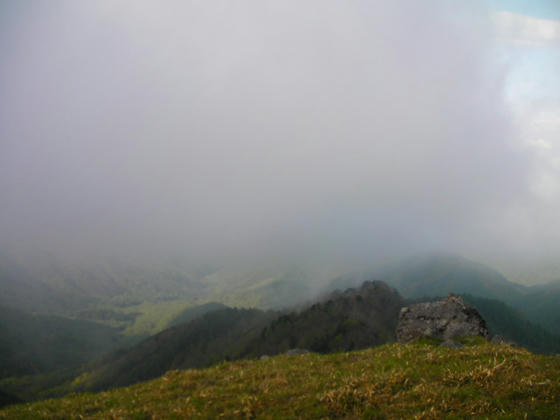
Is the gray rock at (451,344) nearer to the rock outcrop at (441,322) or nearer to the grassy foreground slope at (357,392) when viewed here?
the rock outcrop at (441,322)

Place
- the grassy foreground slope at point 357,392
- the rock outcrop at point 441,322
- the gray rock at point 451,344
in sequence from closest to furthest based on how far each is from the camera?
the grassy foreground slope at point 357,392
the gray rock at point 451,344
the rock outcrop at point 441,322

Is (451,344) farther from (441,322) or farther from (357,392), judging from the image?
(357,392)

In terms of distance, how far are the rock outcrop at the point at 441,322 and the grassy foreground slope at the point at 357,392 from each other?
30.1 feet

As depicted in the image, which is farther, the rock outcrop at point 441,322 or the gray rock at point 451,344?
the rock outcrop at point 441,322

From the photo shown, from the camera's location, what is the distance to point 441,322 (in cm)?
2964

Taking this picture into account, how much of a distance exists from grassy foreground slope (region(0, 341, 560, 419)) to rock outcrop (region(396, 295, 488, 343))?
917 cm

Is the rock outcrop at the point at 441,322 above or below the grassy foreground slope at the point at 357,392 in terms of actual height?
below

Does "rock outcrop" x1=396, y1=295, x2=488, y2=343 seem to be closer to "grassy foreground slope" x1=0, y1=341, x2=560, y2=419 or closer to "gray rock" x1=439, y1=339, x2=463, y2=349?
"gray rock" x1=439, y1=339, x2=463, y2=349

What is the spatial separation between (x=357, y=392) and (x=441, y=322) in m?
20.1

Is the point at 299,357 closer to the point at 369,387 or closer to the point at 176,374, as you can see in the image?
the point at 176,374

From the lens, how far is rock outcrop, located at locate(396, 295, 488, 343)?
93.4 ft

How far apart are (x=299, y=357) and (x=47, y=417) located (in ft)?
50.2

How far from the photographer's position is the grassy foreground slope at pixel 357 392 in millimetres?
11883

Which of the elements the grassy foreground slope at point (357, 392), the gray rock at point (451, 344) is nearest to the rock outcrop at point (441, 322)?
the gray rock at point (451, 344)
